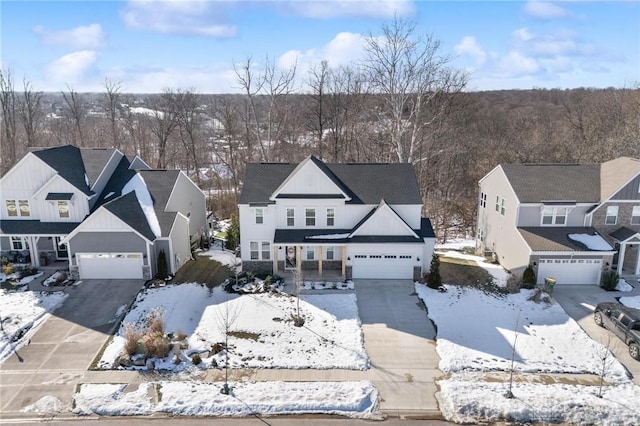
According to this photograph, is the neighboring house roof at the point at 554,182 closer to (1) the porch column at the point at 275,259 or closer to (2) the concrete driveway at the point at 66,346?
(1) the porch column at the point at 275,259

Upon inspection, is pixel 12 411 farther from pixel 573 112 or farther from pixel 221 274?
pixel 573 112

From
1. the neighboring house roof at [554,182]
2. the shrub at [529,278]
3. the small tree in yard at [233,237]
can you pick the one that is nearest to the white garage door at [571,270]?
the shrub at [529,278]

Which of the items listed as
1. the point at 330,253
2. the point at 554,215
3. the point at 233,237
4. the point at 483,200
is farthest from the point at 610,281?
the point at 233,237

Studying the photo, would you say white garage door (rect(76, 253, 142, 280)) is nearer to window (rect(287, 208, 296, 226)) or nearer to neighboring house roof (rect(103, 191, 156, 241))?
neighboring house roof (rect(103, 191, 156, 241))

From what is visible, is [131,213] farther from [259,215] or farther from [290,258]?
[290,258]

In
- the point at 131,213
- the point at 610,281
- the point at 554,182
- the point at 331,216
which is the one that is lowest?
the point at 610,281

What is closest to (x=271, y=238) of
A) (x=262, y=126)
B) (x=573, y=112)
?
(x=262, y=126)

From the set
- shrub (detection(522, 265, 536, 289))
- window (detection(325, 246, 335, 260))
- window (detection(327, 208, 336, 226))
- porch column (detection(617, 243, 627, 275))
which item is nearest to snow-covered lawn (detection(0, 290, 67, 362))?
window (detection(325, 246, 335, 260))

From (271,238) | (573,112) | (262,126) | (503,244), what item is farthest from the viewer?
(573,112)
